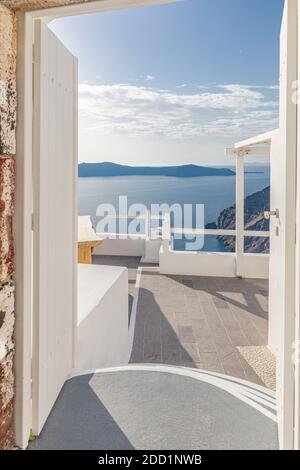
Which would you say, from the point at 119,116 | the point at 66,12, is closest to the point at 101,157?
the point at 119,116

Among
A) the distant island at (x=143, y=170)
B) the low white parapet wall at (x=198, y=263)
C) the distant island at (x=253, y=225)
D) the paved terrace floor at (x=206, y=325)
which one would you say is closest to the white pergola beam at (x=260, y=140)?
the distant island at (x=253, y=225)

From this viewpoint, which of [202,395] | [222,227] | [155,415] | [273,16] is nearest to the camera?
[155,415]

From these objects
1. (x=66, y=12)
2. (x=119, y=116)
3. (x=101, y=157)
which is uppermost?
(x=119, y=116)

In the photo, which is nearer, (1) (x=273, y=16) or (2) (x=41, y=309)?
(2) (x=41, y=309)

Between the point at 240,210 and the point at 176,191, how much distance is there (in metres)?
5.33

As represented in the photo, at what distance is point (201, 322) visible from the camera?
413cm

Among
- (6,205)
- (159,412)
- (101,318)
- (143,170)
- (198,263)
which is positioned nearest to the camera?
(6,205)

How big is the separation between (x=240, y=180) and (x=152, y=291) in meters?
2.59

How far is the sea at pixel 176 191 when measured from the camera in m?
6.41

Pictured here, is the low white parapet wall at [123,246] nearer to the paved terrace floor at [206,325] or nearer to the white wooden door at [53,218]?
the paved terrace floor at [206,325]

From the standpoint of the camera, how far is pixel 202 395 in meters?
1.39

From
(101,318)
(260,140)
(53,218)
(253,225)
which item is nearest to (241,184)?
(253,225)

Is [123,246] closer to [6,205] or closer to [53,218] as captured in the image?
[53,218]

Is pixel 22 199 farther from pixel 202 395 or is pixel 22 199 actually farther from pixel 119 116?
pixel 119 116
